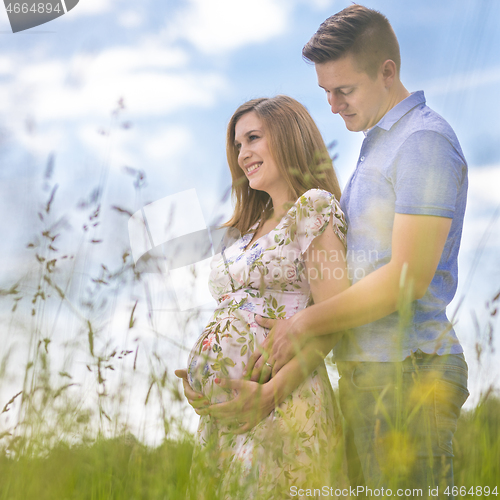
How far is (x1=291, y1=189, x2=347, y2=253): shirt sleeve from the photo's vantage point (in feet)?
6.08

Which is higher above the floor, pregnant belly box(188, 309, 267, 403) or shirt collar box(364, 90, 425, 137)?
shirt collar box(364, 90, 425, 137)

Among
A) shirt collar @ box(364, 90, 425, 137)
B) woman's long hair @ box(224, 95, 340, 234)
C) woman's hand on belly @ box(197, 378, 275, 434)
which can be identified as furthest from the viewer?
woman's long hair @ box(224, 95, 340, 234)

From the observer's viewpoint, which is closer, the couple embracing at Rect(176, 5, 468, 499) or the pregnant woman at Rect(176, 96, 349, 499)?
the couple embracing at Rect(176, 5, 468, 499)

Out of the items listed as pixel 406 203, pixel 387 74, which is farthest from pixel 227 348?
pixel 387 74

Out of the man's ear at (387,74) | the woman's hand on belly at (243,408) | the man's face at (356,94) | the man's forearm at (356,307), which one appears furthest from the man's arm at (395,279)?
the man's ear at (387,74)

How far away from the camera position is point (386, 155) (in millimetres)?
1738

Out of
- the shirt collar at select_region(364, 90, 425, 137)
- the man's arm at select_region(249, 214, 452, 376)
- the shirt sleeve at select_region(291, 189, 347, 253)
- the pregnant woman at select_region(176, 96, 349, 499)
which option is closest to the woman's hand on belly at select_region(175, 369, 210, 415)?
the pregnant woman at select_region(176, 96, 349, 499)

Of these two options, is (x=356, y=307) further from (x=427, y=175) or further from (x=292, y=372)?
(x=427, y=175)

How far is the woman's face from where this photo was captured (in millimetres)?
2287

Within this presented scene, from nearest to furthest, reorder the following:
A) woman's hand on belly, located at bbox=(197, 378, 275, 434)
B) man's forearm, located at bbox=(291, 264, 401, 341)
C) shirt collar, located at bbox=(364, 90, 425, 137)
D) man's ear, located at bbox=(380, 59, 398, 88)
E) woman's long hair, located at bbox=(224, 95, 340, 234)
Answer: man's forearm, located at bbox=(291, 264, 401, 341) → woman's hand on belly, located at bbox=(197, 378, 275, 434) → shirt collar, located at bbox=(364, 90, 425, 137) → man's ear, located at bbox=(380, 59, 398, 88) → woman's long hair, located at bbox=(224, 95, 340, 234)

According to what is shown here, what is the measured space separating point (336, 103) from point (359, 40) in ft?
0.89

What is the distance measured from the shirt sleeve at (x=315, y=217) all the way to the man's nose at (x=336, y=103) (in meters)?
0.36

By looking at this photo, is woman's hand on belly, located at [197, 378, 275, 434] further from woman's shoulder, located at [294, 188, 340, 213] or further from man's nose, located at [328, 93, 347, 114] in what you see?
man's nose, located at [328, 93, 347, 114]

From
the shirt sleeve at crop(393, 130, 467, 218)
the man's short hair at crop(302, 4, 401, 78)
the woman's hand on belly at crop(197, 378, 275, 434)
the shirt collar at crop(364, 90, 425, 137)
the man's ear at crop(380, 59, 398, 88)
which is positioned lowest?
the woman's hand on belly at crop(197, 378, 275, 434)
